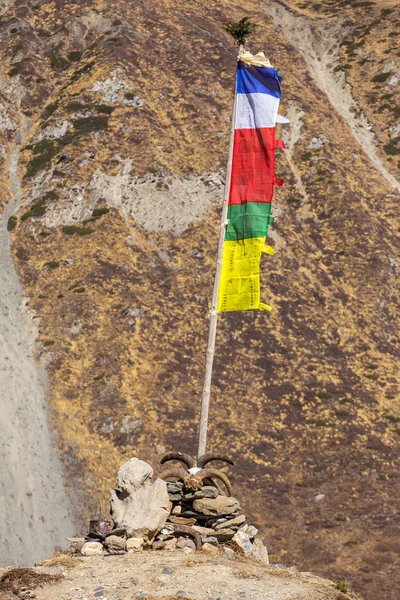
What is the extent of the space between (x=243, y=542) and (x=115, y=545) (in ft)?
12.4

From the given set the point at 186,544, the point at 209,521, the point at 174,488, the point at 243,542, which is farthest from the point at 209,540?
the point at 174,488

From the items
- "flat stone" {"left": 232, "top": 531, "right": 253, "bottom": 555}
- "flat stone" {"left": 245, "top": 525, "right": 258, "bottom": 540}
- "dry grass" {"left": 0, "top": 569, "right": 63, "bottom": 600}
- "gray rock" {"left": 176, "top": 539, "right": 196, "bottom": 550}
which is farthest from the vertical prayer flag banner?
"dry grass" {"left": 0, "top": 569, "right": 63, "bottom": 600}

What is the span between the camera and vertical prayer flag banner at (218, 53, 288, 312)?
77.3 ft

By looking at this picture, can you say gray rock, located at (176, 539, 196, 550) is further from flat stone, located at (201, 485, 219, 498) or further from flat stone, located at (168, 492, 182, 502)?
flat stone, located at (201, 485, 219, 498)

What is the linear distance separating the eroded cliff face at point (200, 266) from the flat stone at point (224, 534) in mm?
27170

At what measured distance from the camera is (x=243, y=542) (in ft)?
67.2

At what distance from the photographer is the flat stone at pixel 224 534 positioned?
20312 millimetres

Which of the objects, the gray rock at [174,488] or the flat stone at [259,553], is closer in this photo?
the flat stone at [259,553]

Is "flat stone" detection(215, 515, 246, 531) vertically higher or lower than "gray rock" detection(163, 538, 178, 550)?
higher

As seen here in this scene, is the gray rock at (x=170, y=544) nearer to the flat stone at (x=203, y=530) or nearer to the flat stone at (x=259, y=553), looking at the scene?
the flat stone at (x=203, y=530)

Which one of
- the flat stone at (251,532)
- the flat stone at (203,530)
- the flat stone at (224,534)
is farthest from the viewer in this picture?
the flat stone at (251,532)

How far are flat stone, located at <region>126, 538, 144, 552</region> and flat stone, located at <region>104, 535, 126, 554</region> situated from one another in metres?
0.11

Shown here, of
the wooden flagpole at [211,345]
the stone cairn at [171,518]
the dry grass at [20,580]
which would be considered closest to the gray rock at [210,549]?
the stone cairn at [171,518]

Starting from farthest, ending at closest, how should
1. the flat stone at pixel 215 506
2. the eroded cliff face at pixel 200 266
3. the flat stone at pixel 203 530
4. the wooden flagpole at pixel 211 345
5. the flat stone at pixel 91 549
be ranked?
the eroded cliff face at pixel 200 266 → the wooden flagpole at pixel 211 345 → the flat stone at pixel 215 506 → the flat stone at pixel 203 530 → the flat stone at pixel 91 549
